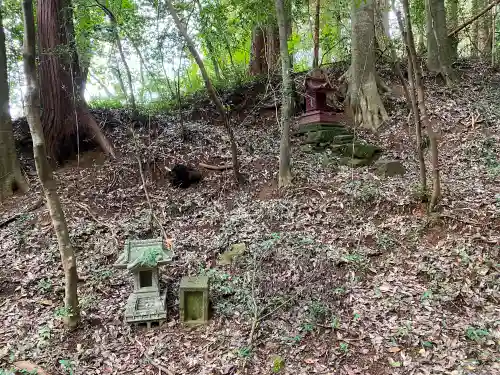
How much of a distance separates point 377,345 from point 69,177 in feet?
22.7

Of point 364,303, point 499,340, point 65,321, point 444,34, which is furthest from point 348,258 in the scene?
point 444,34

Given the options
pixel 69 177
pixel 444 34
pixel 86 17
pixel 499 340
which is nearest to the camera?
pixel 499 340

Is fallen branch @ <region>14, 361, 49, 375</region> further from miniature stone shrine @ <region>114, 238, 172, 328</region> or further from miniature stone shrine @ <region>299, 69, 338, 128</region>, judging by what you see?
miniature stone shrine @ <region>299, 69, 338, 128</region>

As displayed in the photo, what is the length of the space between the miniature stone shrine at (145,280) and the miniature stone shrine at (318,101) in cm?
567

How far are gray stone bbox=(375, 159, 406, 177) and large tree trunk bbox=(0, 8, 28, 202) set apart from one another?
7.41 meters

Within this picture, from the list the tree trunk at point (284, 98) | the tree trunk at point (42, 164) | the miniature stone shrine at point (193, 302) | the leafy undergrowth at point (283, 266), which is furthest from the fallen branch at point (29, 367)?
the tree trunk at point (284, 98)

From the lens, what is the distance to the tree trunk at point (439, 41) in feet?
33.6

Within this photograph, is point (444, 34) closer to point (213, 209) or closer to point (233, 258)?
point (213, 209)

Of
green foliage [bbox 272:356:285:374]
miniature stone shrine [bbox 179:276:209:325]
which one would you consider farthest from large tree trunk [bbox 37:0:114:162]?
green foliage [bbox 272:356:285:374]

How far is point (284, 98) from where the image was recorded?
23.1ft

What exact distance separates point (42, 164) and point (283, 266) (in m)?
3.38

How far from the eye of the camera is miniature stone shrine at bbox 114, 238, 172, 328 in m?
4.50

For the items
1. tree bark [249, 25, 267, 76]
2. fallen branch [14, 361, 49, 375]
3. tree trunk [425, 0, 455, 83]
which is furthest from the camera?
tree bark [249, 25, 267, 76]

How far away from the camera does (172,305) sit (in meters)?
A: 4.81
